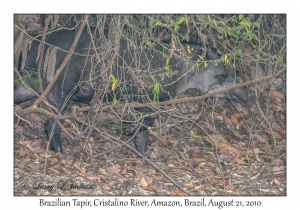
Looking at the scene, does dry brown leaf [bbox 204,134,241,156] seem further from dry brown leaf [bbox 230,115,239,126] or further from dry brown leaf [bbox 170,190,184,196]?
dry brown leaf [bbox 170,190,184,196]

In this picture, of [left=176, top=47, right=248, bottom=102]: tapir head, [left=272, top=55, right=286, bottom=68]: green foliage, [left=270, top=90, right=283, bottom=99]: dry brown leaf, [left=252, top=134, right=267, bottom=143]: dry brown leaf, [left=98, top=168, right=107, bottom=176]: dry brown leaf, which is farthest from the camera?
[left=270, top=90, right=283, bottom=99]: dry brown leaf

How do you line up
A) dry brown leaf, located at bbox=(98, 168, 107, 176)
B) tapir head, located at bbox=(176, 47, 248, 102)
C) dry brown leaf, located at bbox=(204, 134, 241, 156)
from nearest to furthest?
dry brown leaf, located at bbox=(98, 168, 107, 176) < dry brown leaf, located at bbox=(204, 134, 241, 156) < tapir head, located at bbox=(176, 47, 248, 102)

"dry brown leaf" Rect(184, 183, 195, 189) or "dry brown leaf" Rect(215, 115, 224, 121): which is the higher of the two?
"dry brown leaf" Rect(215, 115, 224, 121)

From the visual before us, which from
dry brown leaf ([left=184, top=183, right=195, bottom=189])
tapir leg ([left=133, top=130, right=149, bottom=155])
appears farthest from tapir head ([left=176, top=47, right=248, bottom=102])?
dry brown leaf ([left=184, top=183, right=195, bottom=189])

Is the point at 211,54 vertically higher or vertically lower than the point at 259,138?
higher

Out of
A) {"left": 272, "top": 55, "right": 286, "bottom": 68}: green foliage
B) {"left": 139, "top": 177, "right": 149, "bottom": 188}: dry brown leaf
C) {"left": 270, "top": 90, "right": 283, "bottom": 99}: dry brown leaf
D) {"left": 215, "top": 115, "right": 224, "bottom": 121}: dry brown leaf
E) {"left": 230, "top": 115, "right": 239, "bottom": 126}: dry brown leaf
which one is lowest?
{"left": 139, "top": 177, "right": 149, "bottom": 188}: dry brown leaf

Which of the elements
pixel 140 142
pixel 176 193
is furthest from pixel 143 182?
pixel 140 142

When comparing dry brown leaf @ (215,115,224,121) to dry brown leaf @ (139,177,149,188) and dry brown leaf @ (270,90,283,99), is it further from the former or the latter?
dry brown leaf @ (139,177,149,188)

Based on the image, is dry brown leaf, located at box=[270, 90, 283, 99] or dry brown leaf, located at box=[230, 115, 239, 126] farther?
dry brown leaf, located at box=[270, 90, 283, 99]

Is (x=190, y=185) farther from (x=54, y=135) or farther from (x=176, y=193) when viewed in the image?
(x=54, y=135)

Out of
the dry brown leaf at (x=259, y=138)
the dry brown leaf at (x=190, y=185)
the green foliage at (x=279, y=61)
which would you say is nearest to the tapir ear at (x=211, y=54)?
the green foliage at (x=279, y=61)

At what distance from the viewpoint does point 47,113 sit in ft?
18.3
